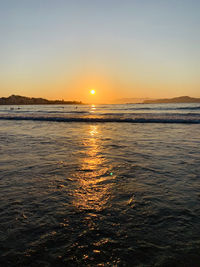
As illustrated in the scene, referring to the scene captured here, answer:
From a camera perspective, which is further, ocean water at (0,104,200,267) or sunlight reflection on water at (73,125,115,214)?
sunlight reflection on water at (73,125,115,214)

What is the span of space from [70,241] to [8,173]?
3008 millimetres

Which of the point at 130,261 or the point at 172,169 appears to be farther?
the point at 172,169

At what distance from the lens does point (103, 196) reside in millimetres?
Answer: 3369

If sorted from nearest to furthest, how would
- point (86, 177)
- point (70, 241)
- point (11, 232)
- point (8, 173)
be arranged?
1. point (70, 241)
2. point (11, 232)
3. point (86, 177)
4. point (8, 173)

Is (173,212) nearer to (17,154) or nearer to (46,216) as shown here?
(46,216)

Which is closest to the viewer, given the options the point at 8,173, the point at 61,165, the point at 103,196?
the point at 103,196

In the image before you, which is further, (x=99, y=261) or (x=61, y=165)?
(x=61, y=165)

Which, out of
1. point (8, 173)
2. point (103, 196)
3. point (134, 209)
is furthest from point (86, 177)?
point (8, 173)

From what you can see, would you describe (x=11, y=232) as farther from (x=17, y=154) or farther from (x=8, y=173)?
(x=17, y=154)

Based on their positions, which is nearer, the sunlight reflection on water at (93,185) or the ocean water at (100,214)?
the ocean water at (100,214)

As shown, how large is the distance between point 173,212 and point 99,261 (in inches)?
55.6

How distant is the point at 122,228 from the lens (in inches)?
98.0

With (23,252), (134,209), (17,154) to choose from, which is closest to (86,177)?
(134,209)

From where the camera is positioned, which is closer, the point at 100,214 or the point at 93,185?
the point at 100,214
